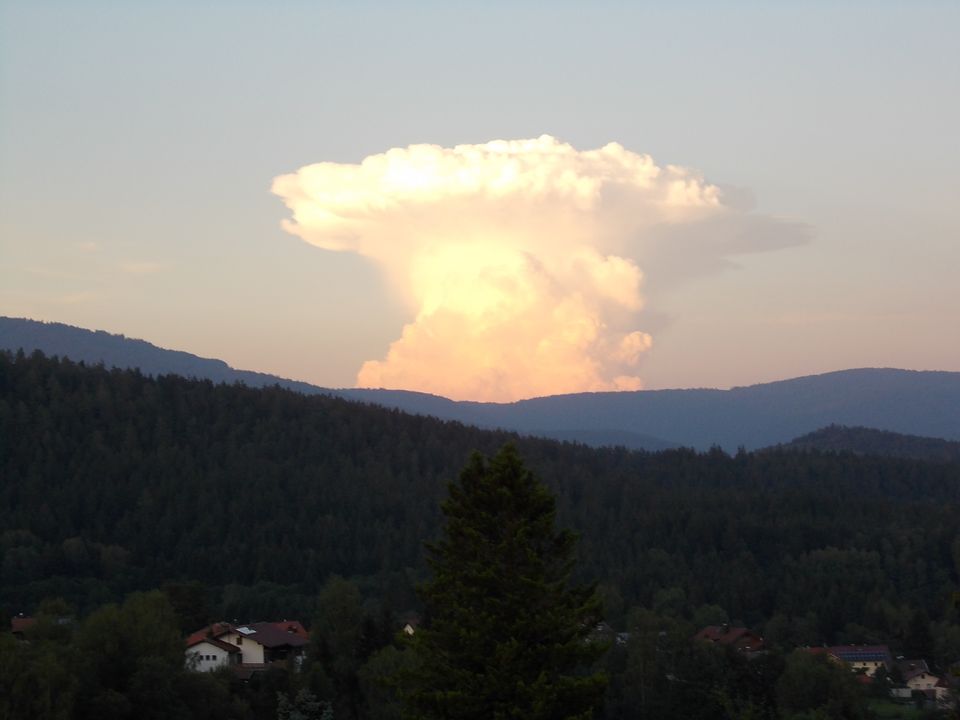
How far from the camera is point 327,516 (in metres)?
144

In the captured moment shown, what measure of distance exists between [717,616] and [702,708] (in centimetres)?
4338

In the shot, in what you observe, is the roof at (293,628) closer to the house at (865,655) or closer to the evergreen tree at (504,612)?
the house at (865,655)

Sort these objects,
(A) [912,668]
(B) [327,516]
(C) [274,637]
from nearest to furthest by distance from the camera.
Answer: (C) [274,637], (A) [912,668], (B) [327,516]

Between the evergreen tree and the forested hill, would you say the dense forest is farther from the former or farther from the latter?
the evergreen tree

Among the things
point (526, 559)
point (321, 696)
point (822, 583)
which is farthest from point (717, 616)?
point (526, 559)

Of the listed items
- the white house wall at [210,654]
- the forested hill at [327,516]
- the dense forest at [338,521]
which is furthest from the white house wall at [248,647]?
the forested hill at [327,516]

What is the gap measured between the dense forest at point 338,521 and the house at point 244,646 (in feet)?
14.5

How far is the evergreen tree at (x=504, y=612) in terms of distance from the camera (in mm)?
24828

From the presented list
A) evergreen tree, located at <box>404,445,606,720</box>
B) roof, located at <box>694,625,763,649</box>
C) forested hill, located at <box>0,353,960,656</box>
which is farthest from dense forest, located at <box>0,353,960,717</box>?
evergreen tree, located at <box>404,445,606,720</box>

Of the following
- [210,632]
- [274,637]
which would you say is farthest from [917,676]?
[210,632]

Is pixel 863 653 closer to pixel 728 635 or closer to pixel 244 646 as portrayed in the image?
pixel 728 635

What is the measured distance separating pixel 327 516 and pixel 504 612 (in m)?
121

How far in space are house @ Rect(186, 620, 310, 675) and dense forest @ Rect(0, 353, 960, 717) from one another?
14.5 feet

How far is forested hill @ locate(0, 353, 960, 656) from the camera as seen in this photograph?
113 meters
